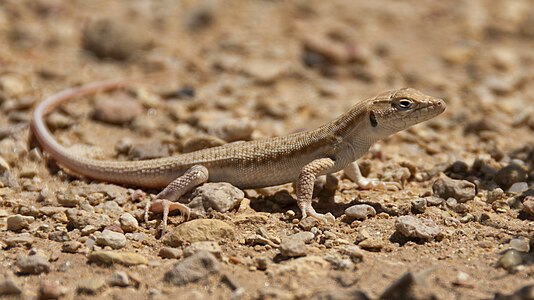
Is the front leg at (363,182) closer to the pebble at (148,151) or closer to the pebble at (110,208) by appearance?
the pebble at (148,151)

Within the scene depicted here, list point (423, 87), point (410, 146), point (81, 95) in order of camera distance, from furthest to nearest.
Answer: point (423, 87) < point (81, 95) < point (410, 146)

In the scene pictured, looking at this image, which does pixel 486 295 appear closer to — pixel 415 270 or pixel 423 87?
pixel 415 270

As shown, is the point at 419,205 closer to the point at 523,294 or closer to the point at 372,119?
the point at 372,119

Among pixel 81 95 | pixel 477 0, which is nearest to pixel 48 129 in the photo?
pixel 81 95

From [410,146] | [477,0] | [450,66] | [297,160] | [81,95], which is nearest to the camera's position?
[297,160]

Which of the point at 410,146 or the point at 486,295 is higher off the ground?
the point at 486,295

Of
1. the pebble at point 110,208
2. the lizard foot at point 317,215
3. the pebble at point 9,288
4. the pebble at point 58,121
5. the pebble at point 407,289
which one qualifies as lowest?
the pebble at point 58,121

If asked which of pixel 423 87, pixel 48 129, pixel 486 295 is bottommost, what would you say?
pixel 48 129

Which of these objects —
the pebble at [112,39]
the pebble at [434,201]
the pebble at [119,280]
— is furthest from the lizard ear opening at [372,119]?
the pebble at [112,39]
